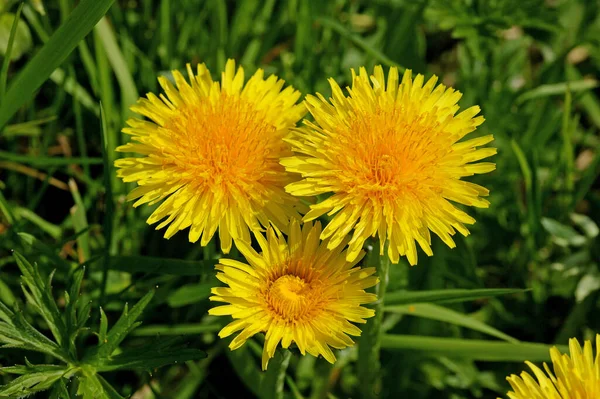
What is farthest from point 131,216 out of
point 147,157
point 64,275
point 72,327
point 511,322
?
point 511,322

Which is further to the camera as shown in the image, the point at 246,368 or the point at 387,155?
the point at 246,368

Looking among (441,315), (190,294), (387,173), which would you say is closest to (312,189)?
(387,173)

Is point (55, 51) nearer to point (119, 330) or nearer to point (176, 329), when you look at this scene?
point (119, 330)

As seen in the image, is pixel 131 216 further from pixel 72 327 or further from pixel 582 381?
pixel 582 381

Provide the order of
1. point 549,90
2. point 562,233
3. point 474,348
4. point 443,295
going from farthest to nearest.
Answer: point 549,90 < point 562,233 < point 474,348 < point 443,295

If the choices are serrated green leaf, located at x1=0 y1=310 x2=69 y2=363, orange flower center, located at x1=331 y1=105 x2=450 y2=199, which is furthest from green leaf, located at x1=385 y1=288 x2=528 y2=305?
serrated green leaf, located at x1=0 y1=310 x2=69 y2=363
